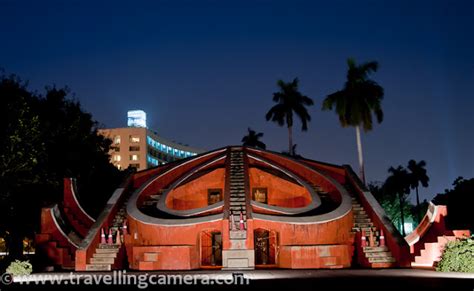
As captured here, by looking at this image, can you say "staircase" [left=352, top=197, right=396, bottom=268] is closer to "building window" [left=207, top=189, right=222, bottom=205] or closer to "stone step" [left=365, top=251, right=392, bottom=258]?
"stone step" [left=365, top=251, right=392, bottom=258]

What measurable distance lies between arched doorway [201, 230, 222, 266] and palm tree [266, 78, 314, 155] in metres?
23.4

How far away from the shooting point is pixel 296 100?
46719 mm

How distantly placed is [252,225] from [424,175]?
55792mm

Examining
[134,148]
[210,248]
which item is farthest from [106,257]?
[134,148]

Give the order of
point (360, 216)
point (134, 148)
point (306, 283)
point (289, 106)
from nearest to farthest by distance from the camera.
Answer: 1. point (306, 283)
2. point (360, 216)
3. point (289, 106)
4. point (134, 148)

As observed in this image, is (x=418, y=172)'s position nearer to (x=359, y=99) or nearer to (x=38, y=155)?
(x=359, y=99)

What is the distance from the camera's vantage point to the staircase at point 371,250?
19594 millimetres

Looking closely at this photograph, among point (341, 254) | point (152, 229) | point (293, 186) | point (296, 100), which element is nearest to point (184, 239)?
point (152, 229)

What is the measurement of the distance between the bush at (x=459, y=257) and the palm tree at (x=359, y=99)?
16471 millimetres

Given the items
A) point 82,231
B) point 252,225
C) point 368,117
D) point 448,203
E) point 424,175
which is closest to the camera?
point 252,225

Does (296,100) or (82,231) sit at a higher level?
(296,100)

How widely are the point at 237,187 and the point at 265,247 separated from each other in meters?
2.95

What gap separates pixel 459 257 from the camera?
1661cm

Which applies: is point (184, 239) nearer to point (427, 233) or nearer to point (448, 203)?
point (427, 233)
